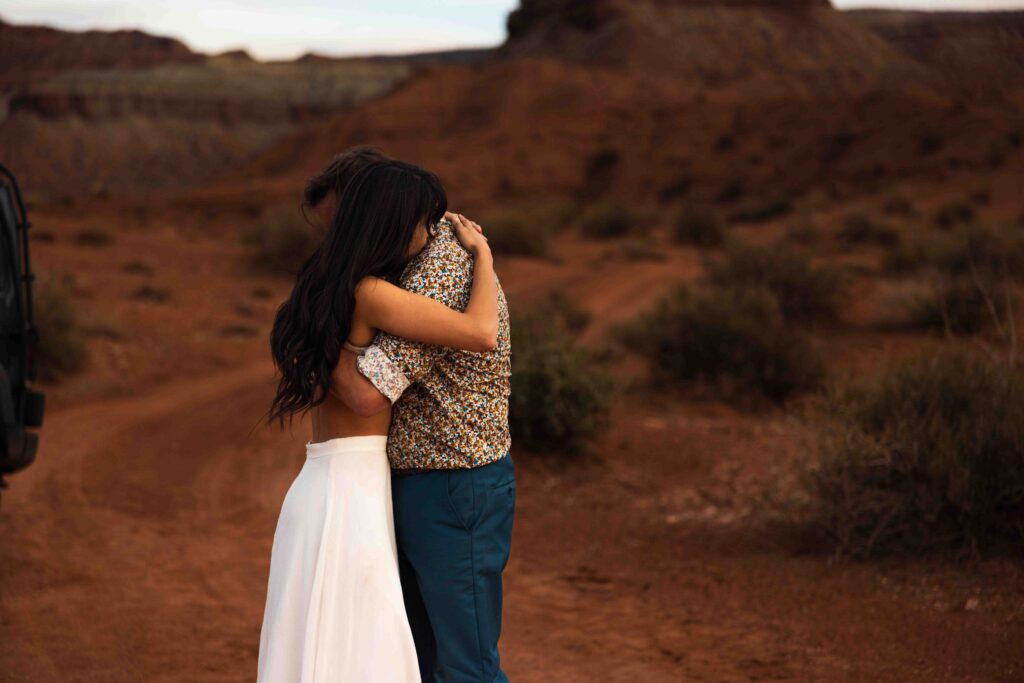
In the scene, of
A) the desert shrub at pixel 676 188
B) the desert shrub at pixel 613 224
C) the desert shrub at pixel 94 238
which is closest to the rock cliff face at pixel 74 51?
the desert shrub at pixel 676 188

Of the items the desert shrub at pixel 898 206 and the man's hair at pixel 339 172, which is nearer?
the man's hair at pixel 339 172

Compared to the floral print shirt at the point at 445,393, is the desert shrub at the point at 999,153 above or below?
above

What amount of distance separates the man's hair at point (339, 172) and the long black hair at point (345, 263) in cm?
5

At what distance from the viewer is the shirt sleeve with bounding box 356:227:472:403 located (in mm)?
2422

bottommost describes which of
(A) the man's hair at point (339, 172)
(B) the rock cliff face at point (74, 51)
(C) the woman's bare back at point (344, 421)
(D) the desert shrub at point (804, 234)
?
(D) the desert shrub at point (804, 234)

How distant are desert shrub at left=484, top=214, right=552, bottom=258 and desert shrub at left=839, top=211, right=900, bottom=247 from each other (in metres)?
6.72

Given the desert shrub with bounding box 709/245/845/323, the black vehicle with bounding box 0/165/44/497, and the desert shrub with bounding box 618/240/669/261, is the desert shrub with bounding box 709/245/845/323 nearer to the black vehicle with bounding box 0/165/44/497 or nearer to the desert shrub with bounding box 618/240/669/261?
the desert shrub with bounding box 618/240/669/261

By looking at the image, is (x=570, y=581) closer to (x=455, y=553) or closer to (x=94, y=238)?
(x=455, y=553)

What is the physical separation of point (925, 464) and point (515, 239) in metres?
17.3

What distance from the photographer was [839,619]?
475 centimetres

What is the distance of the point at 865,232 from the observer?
73.2 ft

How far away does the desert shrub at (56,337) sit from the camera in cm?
1100

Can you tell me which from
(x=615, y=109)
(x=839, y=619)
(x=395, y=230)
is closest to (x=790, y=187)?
(x=615, y=109)

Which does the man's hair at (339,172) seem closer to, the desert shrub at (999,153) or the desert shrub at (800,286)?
the desert shrub at (800,286)
